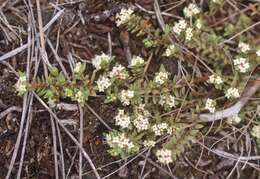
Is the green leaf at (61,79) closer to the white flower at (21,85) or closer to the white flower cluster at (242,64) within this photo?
the white flower at (21,85)

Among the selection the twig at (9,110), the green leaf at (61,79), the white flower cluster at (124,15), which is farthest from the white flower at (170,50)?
the twig at (9,110)

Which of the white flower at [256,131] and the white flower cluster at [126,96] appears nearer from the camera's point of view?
the white flower cluster at [126,96]

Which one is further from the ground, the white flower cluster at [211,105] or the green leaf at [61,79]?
the green leaf at [61,79]

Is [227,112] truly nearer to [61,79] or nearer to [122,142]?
[122,142]

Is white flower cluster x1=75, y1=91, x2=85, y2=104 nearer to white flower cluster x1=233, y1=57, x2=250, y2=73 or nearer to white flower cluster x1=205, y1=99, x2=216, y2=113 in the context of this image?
white flower cluster x1=205, y1=99, x2=216, y2=113

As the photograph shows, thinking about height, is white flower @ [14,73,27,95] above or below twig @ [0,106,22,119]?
above

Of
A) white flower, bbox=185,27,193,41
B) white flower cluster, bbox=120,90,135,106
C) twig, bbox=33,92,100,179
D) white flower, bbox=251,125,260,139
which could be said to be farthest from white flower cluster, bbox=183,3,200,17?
twig, bbox=33,92,100,179

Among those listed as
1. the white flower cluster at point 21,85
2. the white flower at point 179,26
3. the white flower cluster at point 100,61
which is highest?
the white flower at point 179,26

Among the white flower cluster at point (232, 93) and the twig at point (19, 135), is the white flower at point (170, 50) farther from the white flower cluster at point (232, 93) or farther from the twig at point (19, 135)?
the twig at point (19, 135)
